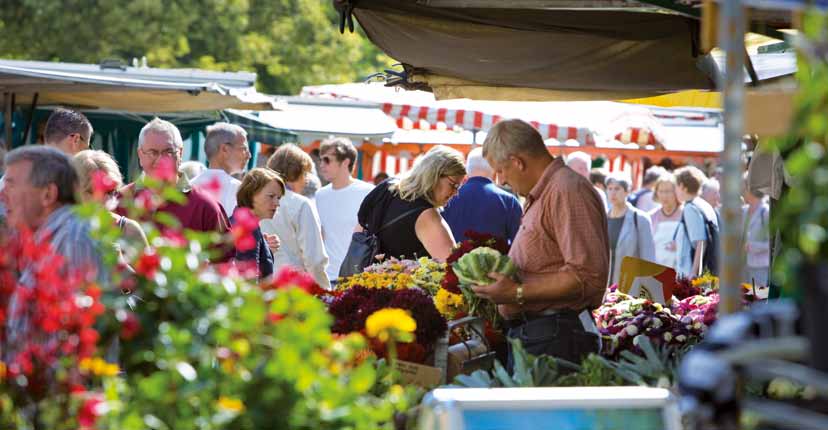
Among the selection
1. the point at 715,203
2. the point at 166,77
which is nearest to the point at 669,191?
the point at 715,203

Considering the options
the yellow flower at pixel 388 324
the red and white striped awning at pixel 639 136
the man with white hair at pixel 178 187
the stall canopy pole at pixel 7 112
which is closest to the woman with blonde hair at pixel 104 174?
the man with white hair at pixel 178 187

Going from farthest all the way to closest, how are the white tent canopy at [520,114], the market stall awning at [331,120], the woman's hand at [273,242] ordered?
the market stall awning at [331,120]
the white tent canopy at [520,114]
the woman's hand at [273,242]

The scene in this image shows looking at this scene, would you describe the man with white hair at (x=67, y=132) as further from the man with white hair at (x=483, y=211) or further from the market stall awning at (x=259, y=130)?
the market stall awning at (x=259, y=130)

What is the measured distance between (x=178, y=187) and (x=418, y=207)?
1.58 m

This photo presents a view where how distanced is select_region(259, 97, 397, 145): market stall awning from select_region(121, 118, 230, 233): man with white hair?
298 inches

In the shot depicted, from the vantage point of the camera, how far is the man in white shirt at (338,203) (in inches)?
347

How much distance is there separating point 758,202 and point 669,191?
0.78 meters

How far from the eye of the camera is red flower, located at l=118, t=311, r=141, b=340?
2.50m

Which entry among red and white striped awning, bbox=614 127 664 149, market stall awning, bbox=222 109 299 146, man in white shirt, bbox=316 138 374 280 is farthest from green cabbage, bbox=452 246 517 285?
red and white striped awning, bbox=614 127 664 149

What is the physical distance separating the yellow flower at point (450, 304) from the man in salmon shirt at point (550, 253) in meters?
0.38

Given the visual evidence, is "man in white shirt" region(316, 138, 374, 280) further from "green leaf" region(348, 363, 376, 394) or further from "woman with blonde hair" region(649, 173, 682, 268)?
"green leaf" region(348, 363, 376, 394)

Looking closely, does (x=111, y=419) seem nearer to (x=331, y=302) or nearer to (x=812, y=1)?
(x=812, y=1)

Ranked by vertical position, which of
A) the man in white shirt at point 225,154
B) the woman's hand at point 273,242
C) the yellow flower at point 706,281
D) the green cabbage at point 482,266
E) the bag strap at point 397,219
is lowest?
the yellow flower at point 706,281

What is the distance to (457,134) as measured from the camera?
18094mm
